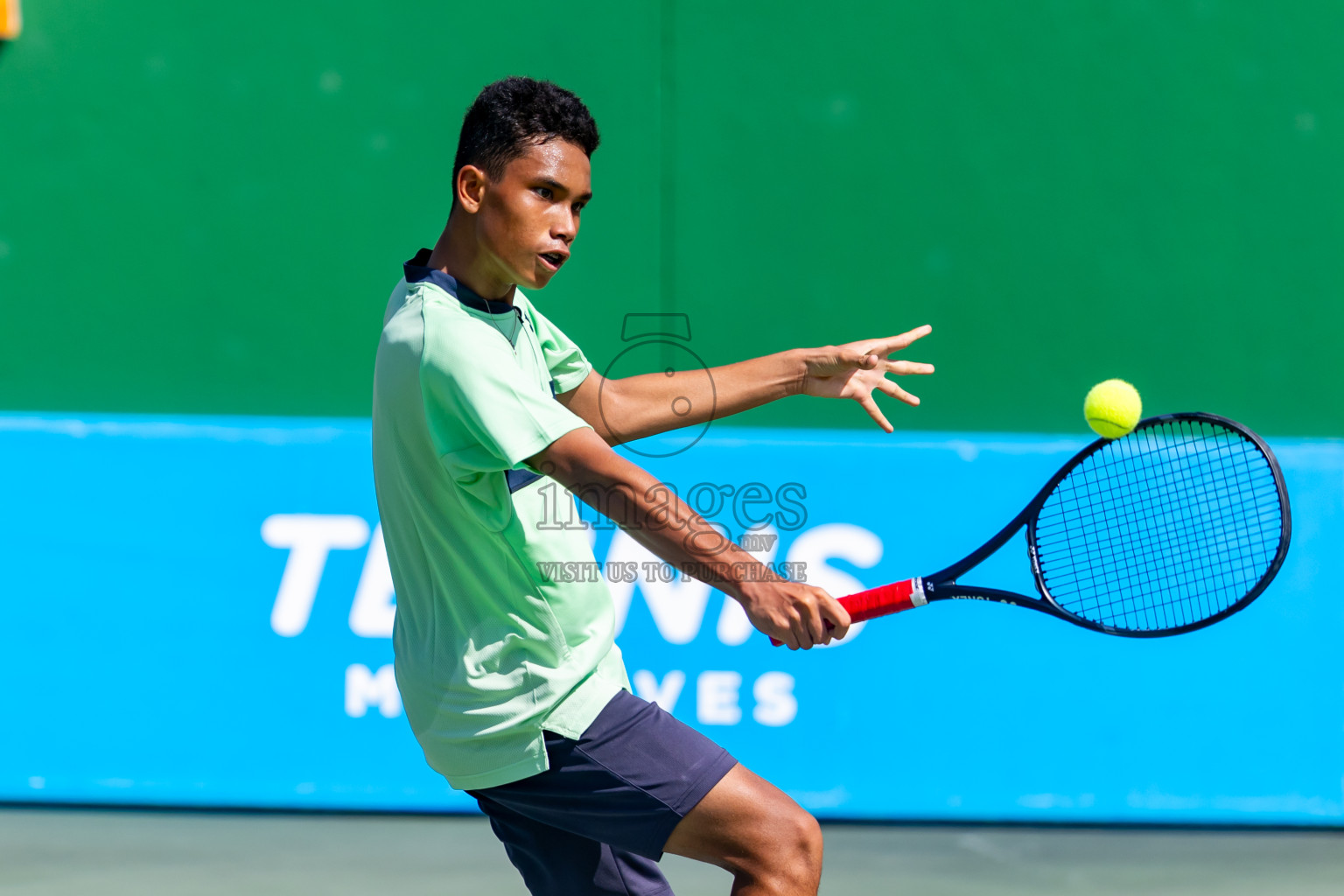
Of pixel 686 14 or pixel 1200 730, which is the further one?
pixel 686 14

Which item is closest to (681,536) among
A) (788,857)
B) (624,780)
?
(624,780)

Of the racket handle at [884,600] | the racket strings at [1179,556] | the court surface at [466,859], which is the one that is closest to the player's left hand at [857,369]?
the racket handle at [884,600]

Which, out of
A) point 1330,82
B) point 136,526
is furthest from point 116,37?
point 1330,82

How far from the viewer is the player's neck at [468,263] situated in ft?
6.10

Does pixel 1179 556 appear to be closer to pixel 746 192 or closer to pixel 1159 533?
pixel 1159 533

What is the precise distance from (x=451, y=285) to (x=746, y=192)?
2592 millimetres

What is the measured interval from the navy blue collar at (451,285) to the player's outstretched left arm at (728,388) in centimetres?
41

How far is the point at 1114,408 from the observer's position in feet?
7.35

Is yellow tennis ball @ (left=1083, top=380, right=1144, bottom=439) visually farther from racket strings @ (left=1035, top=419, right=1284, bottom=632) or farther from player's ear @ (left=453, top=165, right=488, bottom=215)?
player's ear @ (left=453, top=165, right=488, bottom=215)

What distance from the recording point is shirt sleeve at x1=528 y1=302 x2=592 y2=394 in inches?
85.7

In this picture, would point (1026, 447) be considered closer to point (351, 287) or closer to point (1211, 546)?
point (1211, 546)

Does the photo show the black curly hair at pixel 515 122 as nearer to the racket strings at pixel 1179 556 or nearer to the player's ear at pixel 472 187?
the player's ear at pixel 472 187

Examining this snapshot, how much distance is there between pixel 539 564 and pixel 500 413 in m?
0.24

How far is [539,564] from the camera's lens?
5.78 ft
